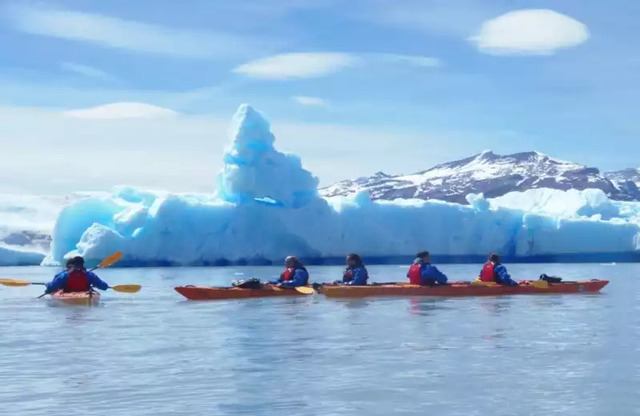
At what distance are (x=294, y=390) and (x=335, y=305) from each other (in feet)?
33.0

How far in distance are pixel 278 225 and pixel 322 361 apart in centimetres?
3214

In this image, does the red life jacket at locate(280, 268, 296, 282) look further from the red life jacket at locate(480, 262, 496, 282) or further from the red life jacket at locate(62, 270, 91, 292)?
the red life jacket at locate(480, 262, 496, 282)

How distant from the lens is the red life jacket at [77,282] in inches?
711

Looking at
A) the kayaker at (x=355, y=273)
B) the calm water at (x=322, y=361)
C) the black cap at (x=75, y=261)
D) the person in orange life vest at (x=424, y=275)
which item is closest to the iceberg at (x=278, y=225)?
the kayaker at (x=355, y=273)

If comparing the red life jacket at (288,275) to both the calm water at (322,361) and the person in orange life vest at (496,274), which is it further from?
Answer: the person in orange life vest at (496,274)

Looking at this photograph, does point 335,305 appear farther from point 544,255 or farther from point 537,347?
point 544,255

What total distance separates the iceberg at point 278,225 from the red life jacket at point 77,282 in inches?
810

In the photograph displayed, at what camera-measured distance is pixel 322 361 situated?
9.30 metres

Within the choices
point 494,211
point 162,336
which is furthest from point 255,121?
point 162,336

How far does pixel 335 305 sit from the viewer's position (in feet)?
57.8

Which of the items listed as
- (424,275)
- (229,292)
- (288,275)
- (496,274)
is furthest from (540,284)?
(229,292)

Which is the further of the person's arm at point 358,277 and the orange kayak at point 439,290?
the person's arm at point 358,277

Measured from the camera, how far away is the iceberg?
39750 mm

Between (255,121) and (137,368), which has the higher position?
(255,121)
